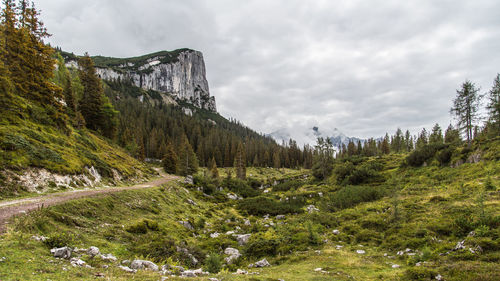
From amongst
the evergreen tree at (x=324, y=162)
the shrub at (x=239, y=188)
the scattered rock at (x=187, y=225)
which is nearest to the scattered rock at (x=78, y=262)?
the scattered rock at (x=187, y=225)

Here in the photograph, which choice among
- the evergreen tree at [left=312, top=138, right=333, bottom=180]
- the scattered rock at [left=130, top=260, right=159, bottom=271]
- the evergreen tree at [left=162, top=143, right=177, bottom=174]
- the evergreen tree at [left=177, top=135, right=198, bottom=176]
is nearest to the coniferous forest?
the scattered rock at [left=130, top=260, right=159, bottom=271]

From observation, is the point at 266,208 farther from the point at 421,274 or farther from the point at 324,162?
the point at 324,162

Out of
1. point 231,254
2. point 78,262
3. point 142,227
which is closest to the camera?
point 78,262

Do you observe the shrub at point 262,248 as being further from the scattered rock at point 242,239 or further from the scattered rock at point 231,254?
the scattered rock at point 242,239

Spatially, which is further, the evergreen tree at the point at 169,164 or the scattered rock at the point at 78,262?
the evergreen tree at the point at 169,164

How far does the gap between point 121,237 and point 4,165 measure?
11963 mm

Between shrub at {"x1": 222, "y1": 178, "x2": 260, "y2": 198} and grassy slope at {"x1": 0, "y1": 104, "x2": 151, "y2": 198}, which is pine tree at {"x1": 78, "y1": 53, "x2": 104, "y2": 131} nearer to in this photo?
grassy slope at {"x1": 0, "y1": 104, "x2": 151, "y2": 198}

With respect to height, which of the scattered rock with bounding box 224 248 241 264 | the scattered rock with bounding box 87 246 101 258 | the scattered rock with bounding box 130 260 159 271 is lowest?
the scattered rock with bounding box 224 248 241 264

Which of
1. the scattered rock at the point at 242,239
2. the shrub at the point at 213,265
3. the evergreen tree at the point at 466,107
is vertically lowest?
the scattered rock at the point at 242,239

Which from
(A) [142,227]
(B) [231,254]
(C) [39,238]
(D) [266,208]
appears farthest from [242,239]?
(D) [266,208]

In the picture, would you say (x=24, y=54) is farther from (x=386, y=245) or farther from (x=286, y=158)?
(x=286, y=158)

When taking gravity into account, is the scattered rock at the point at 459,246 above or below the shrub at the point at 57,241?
below

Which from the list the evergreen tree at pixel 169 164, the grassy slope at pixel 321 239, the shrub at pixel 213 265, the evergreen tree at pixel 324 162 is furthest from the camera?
the evergreen tree at pixel 169 164

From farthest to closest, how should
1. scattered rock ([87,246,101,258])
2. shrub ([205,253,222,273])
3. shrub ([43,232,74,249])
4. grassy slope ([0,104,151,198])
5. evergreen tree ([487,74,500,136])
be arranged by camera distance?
evergreen tree ([487,74,500,136]) < grassy slope ([0,104,151,198]) < shrub ([205,253,222,273]) < scattered rock ([87,246,101,258]) < shrub ([43,232,74,249])
